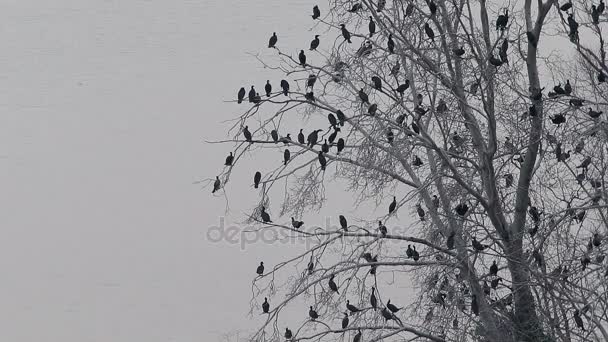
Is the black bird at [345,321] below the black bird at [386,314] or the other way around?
the other way around

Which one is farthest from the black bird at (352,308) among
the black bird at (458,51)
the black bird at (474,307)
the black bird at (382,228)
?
the black bird at (458,51)

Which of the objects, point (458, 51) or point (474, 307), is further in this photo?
point (458, 51)

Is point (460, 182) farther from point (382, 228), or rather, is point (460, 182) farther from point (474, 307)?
point (474, 307)

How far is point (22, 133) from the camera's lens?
1888 cm

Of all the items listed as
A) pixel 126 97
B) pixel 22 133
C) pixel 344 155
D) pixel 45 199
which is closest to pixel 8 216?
pixel 45 199

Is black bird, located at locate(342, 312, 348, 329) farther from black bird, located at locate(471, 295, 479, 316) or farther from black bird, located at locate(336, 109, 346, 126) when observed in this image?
Answer: black bird, located at locate(336, 109, 346, 126)

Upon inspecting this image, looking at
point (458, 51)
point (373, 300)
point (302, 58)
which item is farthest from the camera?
point (302, 58)

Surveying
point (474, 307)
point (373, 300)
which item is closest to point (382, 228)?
point (373, 300)

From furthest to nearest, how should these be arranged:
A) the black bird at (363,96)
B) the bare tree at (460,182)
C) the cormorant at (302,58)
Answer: the cormorant at (302,58) → the bare tree at (460,182) → the black bird at (363,96)

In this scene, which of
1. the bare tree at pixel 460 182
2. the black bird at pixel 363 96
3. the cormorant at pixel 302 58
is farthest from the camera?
the cormorant at pixel 302 58

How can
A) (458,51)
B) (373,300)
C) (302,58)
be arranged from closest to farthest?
(373,300)
(458,51)
(302,58)

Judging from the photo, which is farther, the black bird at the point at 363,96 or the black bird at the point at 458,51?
the black bird at the point at 458,51

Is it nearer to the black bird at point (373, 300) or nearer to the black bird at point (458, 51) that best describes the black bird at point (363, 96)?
the black bird at point (458, 51)

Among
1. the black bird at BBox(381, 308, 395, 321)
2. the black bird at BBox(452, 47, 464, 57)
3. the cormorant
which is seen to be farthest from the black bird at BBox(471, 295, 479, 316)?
the cormorant
